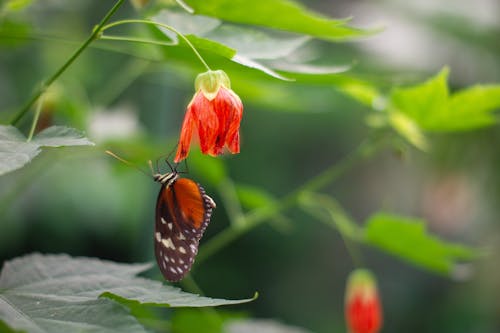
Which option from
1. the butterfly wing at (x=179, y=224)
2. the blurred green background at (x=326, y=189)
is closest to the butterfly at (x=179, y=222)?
the butterfly wing at (x=179, y=224)

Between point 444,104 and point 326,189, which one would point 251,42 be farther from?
point 326,189

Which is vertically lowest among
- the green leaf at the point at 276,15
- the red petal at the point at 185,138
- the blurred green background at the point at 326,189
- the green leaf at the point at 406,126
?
the blurred green background at the point at 326,189

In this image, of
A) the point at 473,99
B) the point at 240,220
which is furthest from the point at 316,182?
the point at 473,99

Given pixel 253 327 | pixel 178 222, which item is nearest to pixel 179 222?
pixel 178 222

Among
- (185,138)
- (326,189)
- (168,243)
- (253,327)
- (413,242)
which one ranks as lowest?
(326,189)

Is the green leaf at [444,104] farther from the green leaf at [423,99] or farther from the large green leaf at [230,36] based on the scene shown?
the large green leaf at [230,36]
